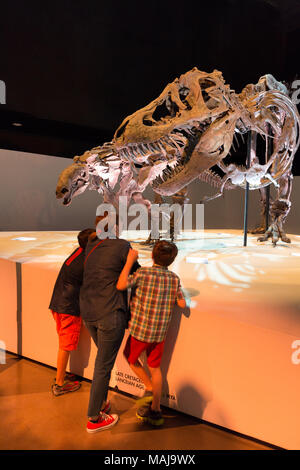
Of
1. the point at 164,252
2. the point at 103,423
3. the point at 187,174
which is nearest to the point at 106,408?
the point at 103,423

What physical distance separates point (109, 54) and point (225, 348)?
587 cm

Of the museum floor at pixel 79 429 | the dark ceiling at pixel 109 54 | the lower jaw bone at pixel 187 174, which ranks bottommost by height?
the museum floor at pixel 79 429

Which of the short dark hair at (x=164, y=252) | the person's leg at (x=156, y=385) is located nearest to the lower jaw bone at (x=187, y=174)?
the short dark hair at (x=164, y=252)

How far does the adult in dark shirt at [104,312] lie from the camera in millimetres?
2068

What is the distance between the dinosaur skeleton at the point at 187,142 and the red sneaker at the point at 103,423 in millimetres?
→ 2163

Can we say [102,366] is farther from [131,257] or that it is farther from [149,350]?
[131,257]

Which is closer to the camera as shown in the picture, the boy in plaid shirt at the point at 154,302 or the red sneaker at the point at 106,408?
the boy in plaid shirt at the point at 154,302

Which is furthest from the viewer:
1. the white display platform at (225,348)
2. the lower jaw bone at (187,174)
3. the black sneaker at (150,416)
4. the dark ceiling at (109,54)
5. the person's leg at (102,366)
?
the dark ceiling at (109,54)

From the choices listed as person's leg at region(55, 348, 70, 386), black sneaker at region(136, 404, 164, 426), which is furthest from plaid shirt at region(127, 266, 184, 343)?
person's leg at region(55, 348, 70, 386)

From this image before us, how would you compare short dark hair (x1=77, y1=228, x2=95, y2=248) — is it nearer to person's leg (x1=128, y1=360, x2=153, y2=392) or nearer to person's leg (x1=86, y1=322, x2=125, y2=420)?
person's leg (x1=86, y1=322, x2=125, y2=420)

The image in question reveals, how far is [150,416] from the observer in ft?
7.19

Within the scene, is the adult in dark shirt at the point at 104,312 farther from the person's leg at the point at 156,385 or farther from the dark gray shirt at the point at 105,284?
the person's leg at the point at 156,385

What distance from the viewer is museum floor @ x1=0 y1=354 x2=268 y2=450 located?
200 cm
